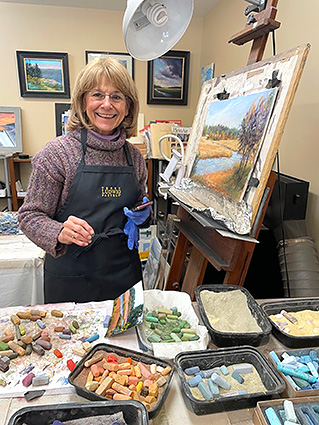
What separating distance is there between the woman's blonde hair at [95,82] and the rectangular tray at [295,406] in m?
1.09

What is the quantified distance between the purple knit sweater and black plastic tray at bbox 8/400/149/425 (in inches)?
24.2

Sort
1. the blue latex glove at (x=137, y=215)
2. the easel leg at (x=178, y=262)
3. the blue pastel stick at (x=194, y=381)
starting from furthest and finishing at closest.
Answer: the easel leg at (x=178, y=262) < the blue latex glove at (x=137, y=215) < the blue pastel stick at (x=194, y=381)

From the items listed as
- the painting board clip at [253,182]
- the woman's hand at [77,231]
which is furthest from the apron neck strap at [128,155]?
the painting board clip at [253,182]

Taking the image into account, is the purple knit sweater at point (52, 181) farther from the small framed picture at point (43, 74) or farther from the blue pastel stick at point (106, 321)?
the small framed picture at point (43, 74)

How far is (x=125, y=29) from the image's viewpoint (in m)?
1.00

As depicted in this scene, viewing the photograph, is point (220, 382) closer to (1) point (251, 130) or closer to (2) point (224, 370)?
(2) point (224, 370)

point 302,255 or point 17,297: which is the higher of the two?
point 302,255

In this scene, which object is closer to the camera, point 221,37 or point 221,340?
point 221,340

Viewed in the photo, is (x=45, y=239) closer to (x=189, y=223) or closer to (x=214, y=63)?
(x=189, y=223)

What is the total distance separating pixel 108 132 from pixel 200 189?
1.75ft

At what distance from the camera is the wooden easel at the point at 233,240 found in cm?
127

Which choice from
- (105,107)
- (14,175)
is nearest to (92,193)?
(105,107)

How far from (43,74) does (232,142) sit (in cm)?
252

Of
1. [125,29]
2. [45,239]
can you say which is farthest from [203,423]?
[125,29]
